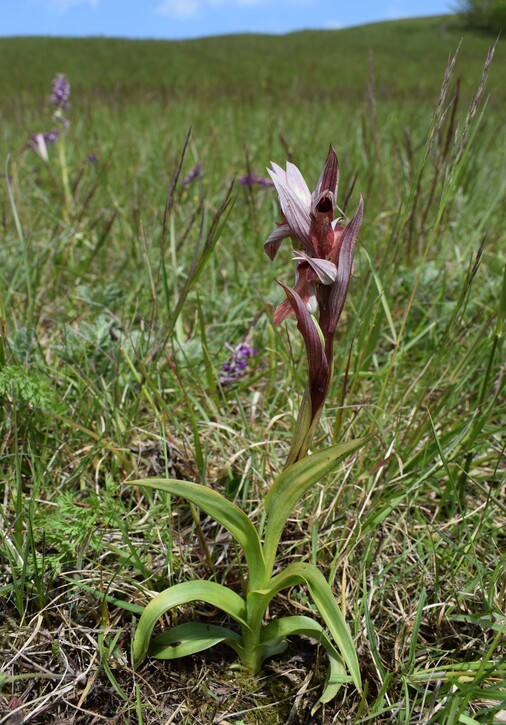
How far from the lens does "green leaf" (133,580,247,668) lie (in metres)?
0.96

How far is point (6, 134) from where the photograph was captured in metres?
4.90

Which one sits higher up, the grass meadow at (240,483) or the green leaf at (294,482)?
the green leaf at (294,482)

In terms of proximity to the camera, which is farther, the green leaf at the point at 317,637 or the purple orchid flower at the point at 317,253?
the green leaf at the point at 317,637

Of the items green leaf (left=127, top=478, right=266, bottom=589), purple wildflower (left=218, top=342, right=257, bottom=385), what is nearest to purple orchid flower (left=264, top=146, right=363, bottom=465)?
green leaf (left=127, top=478, right=266, bottom=589)

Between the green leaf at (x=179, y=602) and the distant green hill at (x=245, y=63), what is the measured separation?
25.6 feet

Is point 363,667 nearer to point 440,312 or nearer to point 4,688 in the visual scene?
point 4,688

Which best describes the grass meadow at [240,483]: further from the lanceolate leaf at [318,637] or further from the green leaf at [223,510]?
the green leaf at [223,510]

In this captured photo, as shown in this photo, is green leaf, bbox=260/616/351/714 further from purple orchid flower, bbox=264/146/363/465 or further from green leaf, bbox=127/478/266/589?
purple orchid flower, bbox=264/146/363/465

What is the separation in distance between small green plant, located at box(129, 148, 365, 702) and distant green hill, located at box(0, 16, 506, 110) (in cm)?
769

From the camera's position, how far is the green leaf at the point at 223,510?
906 mm

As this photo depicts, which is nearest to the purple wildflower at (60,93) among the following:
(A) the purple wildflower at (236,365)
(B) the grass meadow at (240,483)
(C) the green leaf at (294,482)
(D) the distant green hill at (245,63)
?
(B) the grass meadow at (240,483)

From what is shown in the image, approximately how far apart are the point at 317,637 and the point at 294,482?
0.33 meters

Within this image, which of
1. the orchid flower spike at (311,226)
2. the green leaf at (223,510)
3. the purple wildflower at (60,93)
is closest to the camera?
the orchid flower spike at (311,226)

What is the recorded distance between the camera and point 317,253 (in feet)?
2.75
